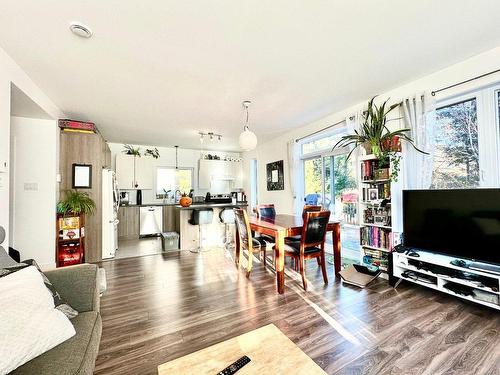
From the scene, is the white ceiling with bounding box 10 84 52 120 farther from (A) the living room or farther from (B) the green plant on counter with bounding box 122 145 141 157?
(B) the green plant on counter with bounding box 122 145 141 157

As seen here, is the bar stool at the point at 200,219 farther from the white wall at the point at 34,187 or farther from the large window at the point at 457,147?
the large window at the point at 457,147

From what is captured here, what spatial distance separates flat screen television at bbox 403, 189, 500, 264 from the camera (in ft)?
6.77

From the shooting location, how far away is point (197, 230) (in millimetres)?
4664

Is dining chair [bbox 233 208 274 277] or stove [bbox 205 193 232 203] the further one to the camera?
stove [bbox 205 193 232 203]

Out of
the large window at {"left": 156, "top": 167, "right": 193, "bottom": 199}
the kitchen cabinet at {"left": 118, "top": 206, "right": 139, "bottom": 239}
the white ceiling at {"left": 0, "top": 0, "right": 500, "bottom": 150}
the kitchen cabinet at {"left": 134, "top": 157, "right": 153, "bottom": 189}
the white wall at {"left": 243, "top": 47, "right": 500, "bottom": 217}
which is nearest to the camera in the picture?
the white ceiling at {"left": 0, "top": 0, "right": 500, "bottom": 150}

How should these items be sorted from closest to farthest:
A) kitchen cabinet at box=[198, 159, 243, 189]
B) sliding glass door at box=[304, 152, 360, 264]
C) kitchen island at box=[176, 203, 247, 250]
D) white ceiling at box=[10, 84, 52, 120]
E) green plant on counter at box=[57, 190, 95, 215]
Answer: white ceiling at box=[10, 84, 52, 120]
green plant on counter at box=[57, 190, 95, 215]
sliding glass door at box=[304, 152, 360, 264]
kitchen island at box=[176, 203, 247, 250]
kitchen cabinet at box=[198, 159, 243, 189]

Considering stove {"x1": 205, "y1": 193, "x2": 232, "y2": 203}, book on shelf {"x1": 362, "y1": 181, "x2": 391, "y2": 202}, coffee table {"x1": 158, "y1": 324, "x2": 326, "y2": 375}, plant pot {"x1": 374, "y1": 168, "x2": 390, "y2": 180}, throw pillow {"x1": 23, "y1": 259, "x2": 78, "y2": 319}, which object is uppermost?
plant pot {"x1": 374, "y1": 168, "x2": 390, "y2": 180}

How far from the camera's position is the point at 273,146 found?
219 inches

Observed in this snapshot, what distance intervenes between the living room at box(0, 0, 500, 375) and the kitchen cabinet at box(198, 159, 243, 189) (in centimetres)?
219

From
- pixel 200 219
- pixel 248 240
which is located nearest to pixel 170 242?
pixel 200 219

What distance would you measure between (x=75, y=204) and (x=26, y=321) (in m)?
2.93

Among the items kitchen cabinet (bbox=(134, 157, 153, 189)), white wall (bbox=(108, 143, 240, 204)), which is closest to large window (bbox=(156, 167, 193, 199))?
white wall (bbox=(108, 143, 240, 204))

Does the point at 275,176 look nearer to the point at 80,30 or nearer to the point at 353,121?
the point at 353,121

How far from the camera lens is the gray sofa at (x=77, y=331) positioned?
93cm
